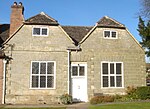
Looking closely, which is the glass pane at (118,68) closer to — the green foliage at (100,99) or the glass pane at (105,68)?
the glass pane at (105,68)

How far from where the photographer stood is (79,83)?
878 inches

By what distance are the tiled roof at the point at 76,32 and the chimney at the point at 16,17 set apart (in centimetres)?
477

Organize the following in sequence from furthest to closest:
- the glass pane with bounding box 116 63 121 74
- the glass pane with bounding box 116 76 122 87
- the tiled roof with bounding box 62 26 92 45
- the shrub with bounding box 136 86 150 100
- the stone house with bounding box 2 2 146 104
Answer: the tiled roof with bounding box 62 26 92 45
the glass pane with bounding box 116 63 121 74
the glass pane with bounding box 116 76 122 87
the shrub with bounding box 136 86 150 100
the stone house with bounding box 2 2 146 104

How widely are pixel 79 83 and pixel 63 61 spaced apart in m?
2.41

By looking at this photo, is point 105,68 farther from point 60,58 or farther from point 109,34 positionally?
point 60,58

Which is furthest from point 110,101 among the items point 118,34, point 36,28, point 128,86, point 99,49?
point 36,28

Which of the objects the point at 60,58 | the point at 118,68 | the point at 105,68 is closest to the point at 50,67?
the point at 60,58

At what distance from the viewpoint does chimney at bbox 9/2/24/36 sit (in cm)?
2341

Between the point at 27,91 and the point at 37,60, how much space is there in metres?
2.78

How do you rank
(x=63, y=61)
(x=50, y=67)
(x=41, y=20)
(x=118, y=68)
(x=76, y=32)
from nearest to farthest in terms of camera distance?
1. (x=50, y=67)
2. (x=63, y=61)
3. (x=41, y=20)
4. (x=118, y=68)
5. (x=76, y=32)

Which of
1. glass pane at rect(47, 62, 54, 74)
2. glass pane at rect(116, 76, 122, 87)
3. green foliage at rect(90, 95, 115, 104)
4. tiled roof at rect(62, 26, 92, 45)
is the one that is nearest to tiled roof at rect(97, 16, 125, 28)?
tiled roof at rect(62, 26, 92, 45)

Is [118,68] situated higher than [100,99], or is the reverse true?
[118,68]

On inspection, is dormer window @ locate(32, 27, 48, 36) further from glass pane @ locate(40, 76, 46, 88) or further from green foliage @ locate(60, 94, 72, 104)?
green foliage @ locate(60, 94, 72, 104)

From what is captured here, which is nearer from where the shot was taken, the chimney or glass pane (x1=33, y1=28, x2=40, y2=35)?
glass pane (x1=33, y1=28, x2=40, y2=35)
